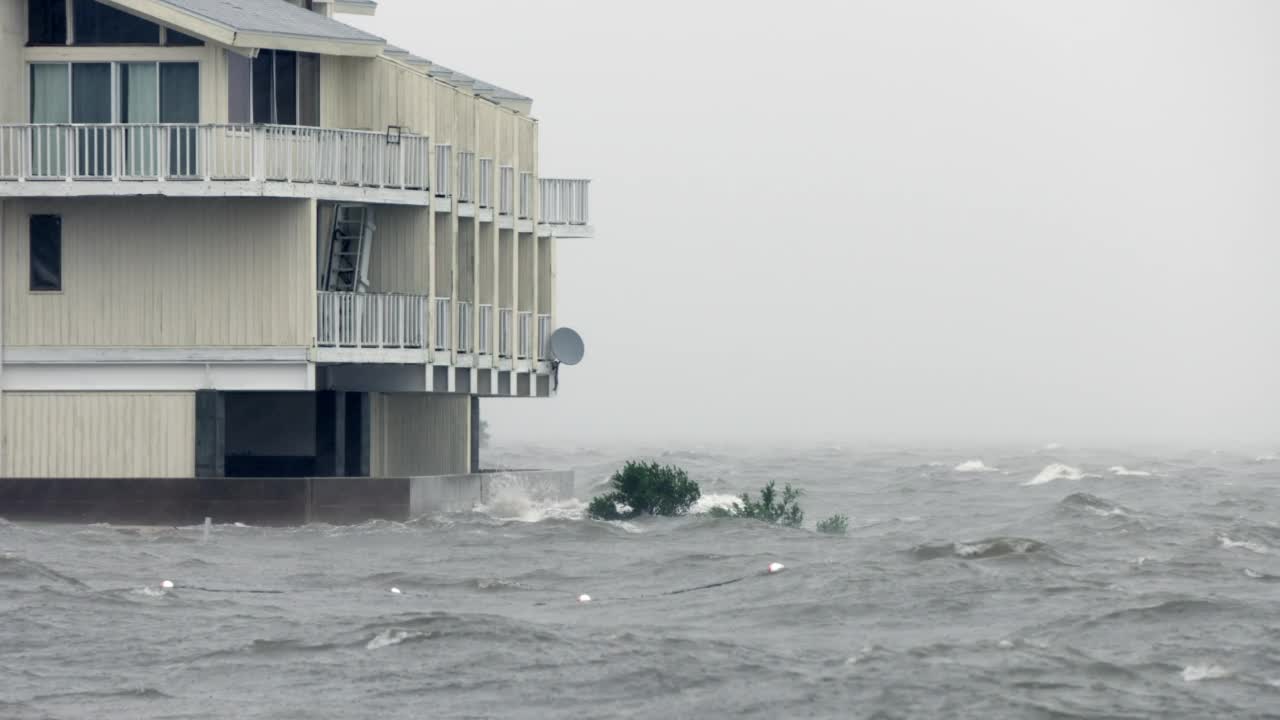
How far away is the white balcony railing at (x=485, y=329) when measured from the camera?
141ft

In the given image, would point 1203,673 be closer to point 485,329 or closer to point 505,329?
point 485,329

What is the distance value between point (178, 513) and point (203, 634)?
48.6 ft

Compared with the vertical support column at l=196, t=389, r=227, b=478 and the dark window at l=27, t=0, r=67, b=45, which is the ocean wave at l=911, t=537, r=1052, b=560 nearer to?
the vertical support column at l=196, t=389, r=227, b=478

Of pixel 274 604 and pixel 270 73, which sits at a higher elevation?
pixel 270 73

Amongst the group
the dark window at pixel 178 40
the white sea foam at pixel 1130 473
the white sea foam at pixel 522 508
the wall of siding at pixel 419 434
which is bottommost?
the white sea foam at pixel 1130 473

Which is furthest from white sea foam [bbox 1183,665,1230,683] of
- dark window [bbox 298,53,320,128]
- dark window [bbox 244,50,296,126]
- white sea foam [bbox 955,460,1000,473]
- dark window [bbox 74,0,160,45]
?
white sea foam [bbox 955,460,1000,473]

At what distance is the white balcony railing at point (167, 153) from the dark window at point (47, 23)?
75.4 inches

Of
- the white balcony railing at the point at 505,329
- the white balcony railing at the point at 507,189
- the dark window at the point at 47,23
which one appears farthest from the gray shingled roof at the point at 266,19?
the white balcony railing at the point at 505,329

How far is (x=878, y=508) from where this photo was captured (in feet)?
177

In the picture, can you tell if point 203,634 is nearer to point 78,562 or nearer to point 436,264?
point 78,562

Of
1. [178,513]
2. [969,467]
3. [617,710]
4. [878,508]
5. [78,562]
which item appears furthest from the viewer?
[969,467]

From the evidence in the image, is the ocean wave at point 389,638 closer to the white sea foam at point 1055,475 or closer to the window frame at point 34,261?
the window frame at point 34,261

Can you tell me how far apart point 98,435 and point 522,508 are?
10.5m

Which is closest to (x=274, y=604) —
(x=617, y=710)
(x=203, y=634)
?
(x=203, y=634)
